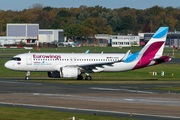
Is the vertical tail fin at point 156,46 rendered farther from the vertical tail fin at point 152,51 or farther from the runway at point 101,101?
the runway at point 101,101

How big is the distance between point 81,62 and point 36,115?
26163 mm

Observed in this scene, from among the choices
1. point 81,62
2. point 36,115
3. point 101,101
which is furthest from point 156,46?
point 36,115

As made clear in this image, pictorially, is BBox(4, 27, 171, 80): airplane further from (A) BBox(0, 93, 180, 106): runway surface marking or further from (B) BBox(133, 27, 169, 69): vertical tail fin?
(A) BBox(0, 93, 180, 106): runway surface marking

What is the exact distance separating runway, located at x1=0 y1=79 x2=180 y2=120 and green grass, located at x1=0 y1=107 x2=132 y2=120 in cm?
127

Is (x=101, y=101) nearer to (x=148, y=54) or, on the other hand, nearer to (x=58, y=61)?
(x=58, y=61)

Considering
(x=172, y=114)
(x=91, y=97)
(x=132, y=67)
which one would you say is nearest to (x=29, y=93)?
(x=91, y=97)

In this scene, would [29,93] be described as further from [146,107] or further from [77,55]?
[77,55]

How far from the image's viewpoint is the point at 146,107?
2612 cm

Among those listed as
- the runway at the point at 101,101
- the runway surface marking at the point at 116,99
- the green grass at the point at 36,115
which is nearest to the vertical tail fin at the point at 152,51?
the runway at the point at 101,101

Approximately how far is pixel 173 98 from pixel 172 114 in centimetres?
769

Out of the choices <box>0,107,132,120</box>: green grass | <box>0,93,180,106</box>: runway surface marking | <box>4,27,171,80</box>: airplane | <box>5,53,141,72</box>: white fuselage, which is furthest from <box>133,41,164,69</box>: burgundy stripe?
<box>0,107,132,120</box>: green grass

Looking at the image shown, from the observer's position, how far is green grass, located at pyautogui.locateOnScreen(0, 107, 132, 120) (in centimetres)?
2172

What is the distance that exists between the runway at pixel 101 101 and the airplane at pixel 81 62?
31.4 feet

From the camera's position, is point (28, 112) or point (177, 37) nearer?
point (28, 112)
